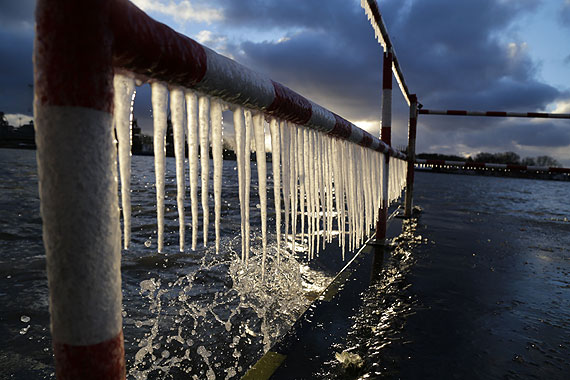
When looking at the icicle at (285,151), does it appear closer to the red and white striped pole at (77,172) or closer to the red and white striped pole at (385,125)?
the red and white striped pole at (77,172)

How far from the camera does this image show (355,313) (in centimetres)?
181

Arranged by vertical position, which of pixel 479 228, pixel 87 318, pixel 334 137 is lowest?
pixel 479 228

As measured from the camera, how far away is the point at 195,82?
60 cm

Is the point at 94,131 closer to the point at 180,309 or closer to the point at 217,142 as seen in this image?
the point at 217,142

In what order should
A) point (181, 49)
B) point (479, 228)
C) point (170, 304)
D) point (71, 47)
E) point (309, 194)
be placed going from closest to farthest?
1. point (71, 47)
2. point (181, 49)
3. point (309, 194)
4. point (170, 304)
5. point (479, 228)

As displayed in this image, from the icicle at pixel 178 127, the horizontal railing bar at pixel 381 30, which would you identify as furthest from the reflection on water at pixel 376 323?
the horizontal railing bar at pixel 381 30

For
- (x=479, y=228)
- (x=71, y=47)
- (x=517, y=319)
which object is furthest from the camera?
(x=479, y=228)

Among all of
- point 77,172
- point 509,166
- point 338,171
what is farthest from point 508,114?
point 77,172

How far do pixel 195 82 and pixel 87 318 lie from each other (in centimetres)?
42

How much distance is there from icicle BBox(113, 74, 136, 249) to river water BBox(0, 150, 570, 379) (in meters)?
1.03

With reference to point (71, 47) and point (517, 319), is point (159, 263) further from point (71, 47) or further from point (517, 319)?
point (71, 47)

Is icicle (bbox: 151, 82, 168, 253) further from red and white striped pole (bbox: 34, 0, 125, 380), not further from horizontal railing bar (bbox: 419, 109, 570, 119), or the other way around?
horizontal railing bar (bbox: 419, 109, 570, 119)

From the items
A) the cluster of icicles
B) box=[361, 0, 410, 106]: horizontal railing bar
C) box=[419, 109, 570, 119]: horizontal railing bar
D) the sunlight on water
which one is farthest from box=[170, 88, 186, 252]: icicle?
box=[419, 109, 570, 119]: horizontal railing bar

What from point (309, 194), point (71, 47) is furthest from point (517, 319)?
point (71, 47)
